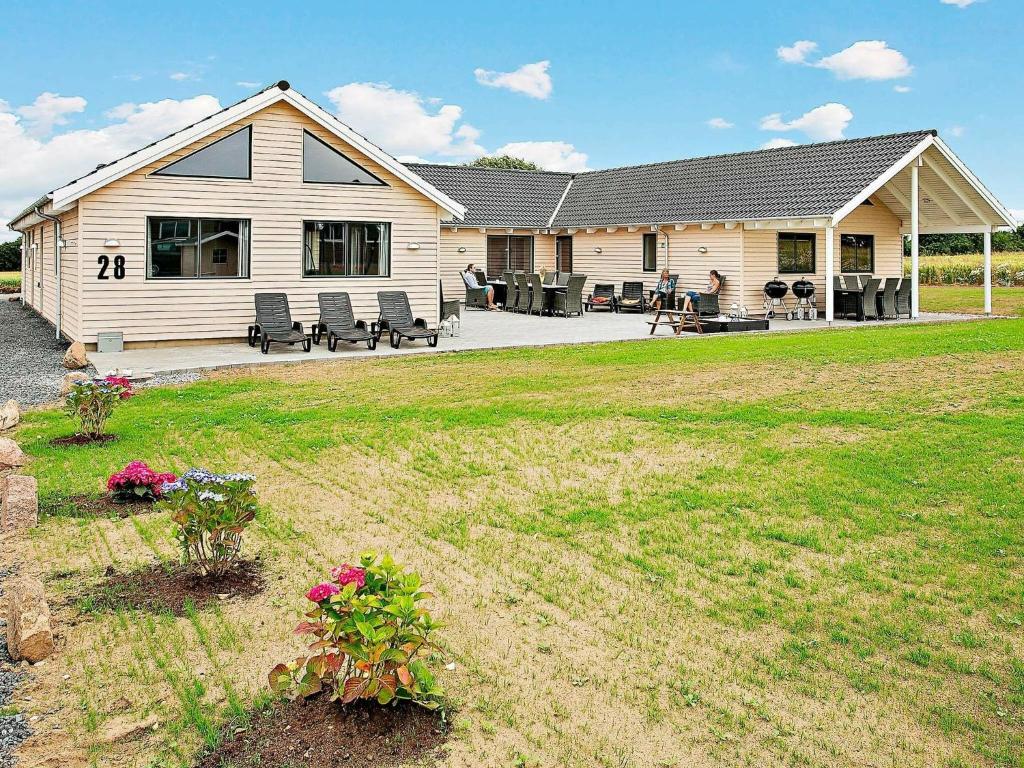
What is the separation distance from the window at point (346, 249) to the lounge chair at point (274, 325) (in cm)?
103

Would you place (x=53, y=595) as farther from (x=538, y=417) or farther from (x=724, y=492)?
(x=538, y=417)

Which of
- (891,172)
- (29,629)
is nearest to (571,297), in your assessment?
(891,172)

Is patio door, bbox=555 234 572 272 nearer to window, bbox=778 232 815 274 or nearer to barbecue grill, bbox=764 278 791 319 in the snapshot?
window, bbox=778 232 815 274

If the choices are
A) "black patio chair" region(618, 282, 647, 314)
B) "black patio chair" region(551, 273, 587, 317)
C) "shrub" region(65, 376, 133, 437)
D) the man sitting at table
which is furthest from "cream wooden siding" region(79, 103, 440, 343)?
"black patio chair" region(618, 282, 647, 314)

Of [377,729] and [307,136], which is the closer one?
[377,729]

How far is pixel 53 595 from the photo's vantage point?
5.15 m

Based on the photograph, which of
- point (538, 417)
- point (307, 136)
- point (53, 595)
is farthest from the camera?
point (307, 136)

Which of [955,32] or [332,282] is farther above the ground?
[955,32]

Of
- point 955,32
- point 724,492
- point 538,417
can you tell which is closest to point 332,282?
point 538,417

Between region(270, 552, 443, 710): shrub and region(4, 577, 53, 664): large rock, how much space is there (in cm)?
135

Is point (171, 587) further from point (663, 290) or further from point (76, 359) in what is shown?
point (663, 290)

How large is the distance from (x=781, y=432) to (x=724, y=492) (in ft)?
7.39

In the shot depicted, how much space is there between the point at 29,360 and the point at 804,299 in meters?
18.0

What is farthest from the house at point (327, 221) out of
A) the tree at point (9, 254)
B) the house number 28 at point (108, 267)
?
the tree at point (9, 254)
